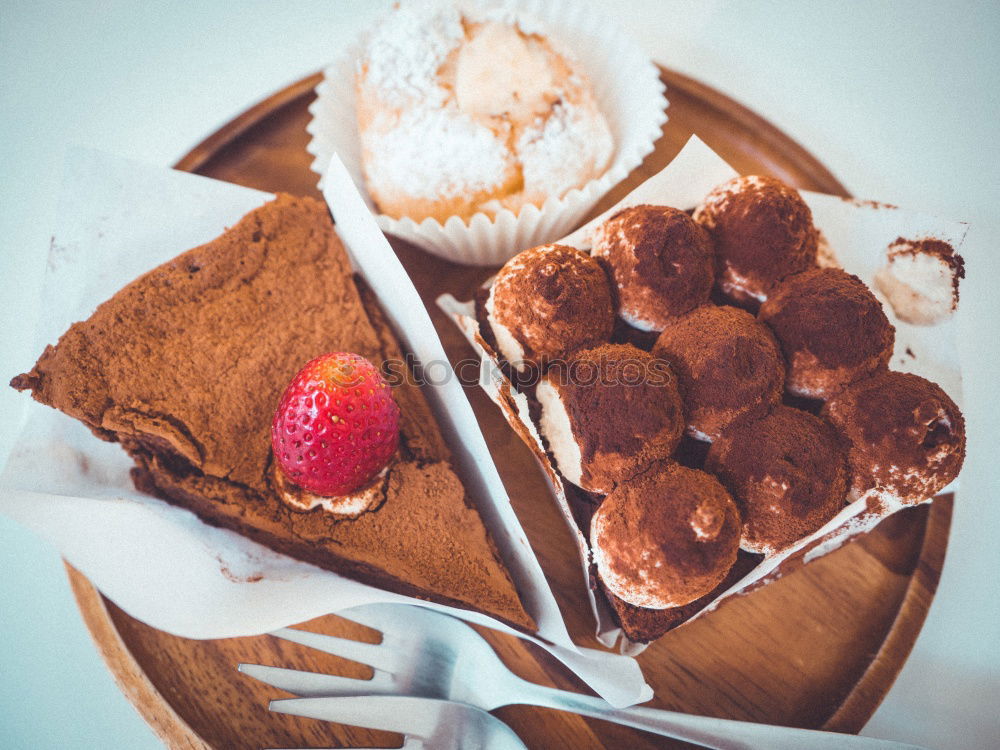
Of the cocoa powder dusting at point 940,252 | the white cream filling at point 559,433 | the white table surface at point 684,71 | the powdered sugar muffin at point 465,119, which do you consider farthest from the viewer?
the white table surface at point 684,71

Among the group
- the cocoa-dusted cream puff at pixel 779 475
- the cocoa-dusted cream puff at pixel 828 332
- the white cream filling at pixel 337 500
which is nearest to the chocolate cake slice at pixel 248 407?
the white cream filling at pixel 337 500

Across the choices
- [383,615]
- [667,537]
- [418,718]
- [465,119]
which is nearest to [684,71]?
[465,119]

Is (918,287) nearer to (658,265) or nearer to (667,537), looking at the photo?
(658,265)

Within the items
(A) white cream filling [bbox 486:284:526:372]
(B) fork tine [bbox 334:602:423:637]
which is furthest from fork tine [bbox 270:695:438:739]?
(A) white cream filling [bbox 486:284:526:372]

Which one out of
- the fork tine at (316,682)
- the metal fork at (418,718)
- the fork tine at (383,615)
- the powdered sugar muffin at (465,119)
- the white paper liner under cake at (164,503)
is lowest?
the metal fork at (418,718)

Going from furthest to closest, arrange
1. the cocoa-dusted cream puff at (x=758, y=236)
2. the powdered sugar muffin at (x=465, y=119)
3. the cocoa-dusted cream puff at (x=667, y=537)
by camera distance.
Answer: the powdered sugar muffin at (x=465, y=119) → the cocoa-dusted cream puff at (x=758, y=236) → the cocoa-dusted cream puff at (x=667, y=537)

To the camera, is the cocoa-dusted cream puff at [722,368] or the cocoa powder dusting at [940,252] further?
the cocoa powder dusting at [940,252]

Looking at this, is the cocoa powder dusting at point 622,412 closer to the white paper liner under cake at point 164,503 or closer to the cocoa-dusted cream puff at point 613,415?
the cocoa-dusted cream puff at point 613,415
